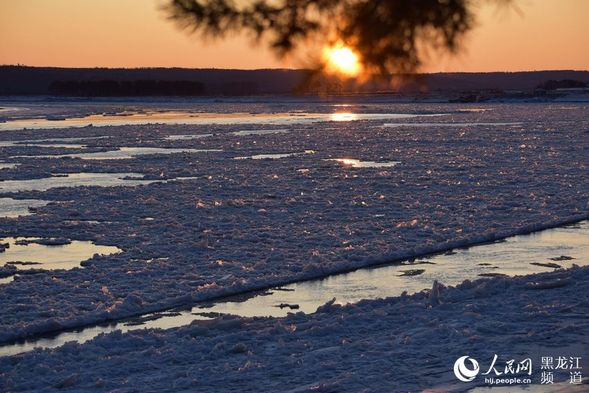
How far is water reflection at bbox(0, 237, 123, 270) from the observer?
10.3 meters

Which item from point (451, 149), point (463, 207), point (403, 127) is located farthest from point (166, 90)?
point (463, 207)

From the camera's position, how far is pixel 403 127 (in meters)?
37.3

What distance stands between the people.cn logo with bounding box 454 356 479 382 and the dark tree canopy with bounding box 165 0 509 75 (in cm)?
203

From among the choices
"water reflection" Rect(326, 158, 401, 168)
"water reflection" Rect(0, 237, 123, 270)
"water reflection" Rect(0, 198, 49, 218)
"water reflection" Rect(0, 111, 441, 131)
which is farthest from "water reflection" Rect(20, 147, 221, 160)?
"water reflection" Rect(0, 111, 441, 131)

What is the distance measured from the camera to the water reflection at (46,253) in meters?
10.3

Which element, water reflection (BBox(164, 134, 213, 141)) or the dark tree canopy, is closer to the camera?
the dark tree canopy

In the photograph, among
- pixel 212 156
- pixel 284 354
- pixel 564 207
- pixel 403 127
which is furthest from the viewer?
pixel 403 127

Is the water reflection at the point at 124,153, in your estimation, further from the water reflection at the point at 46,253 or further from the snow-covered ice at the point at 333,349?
the snow-covered ice at the point at 333,349

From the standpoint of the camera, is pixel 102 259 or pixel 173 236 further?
pixel 173 236

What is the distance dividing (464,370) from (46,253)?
6.23m

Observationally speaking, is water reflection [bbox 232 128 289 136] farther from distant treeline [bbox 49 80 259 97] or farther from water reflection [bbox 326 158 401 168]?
distant treeline [bbox 49 80 259 97]

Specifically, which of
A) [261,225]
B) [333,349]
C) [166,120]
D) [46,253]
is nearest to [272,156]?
[261,225]

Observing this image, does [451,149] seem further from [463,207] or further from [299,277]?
[299,277]

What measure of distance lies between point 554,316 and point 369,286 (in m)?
2.15
